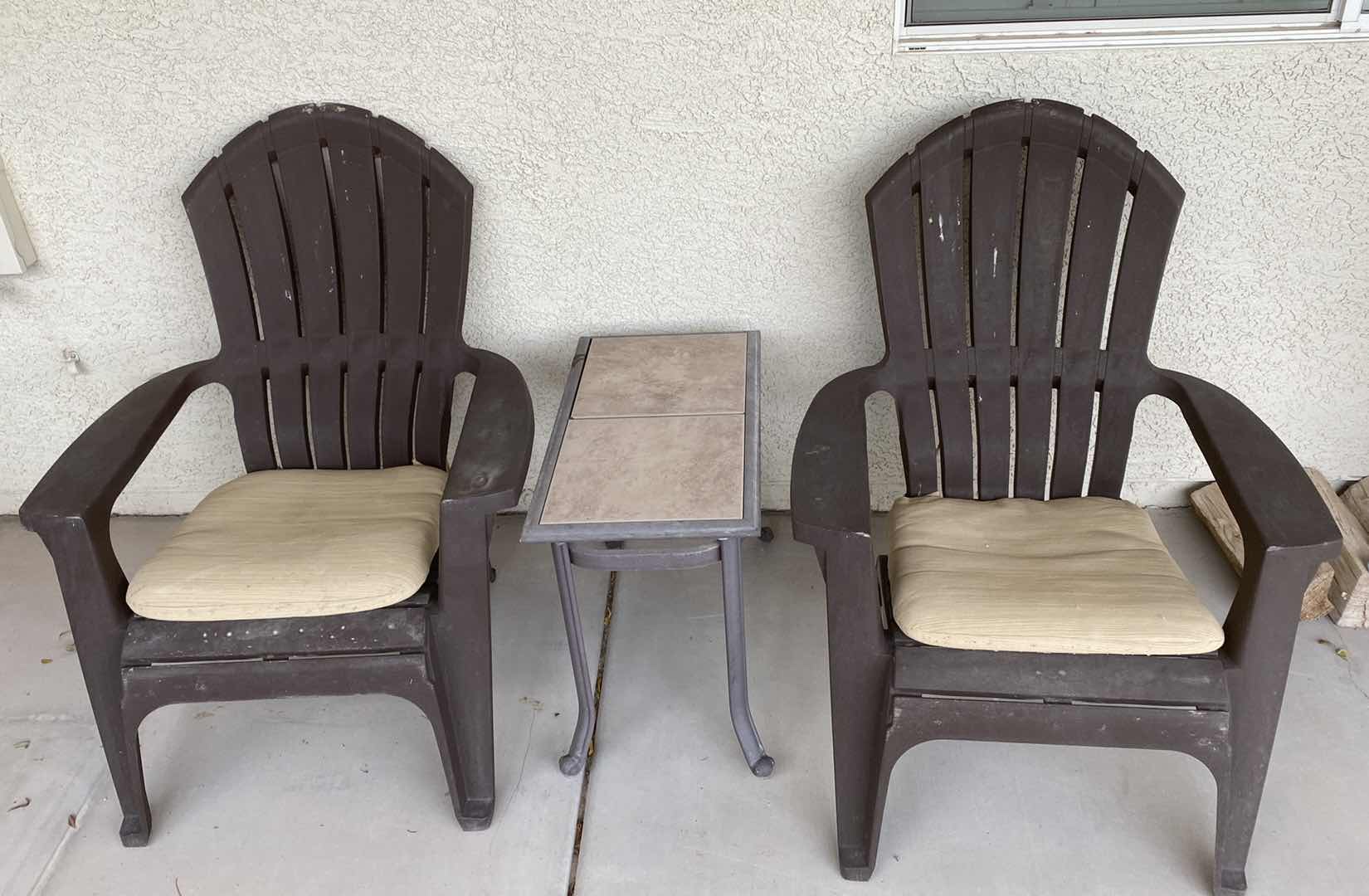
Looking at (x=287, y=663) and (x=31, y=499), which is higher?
(x=31, y=499)

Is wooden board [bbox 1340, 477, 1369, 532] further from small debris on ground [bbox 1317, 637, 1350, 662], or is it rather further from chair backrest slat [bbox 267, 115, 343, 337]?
chair backrest slat [bbox 267, 115, 343, 337]

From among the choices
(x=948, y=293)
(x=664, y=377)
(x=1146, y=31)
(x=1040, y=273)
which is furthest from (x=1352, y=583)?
(x=664, y=377)

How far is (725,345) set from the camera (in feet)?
7.12

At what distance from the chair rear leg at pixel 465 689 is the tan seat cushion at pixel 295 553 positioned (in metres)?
0.08

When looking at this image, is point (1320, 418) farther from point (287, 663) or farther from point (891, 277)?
point (287, 663)

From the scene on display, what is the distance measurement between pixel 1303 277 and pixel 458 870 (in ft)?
6.92

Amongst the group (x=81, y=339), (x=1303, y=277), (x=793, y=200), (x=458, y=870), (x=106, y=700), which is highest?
(x=793, y=200)

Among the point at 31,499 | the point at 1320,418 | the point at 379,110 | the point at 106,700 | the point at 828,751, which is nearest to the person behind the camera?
the point at 31,499

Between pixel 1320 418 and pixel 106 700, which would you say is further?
pixel 1320 418

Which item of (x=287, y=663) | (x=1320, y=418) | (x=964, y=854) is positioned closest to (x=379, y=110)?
(x=287, y=663)

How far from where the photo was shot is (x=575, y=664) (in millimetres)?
1860

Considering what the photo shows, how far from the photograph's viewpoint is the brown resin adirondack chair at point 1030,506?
1.52 m

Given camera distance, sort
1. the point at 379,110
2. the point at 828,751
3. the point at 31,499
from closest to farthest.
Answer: the point at 31,499
the point at 828,751
the point at 379,110

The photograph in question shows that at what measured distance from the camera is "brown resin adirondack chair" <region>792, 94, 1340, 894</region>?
1.52 metres
